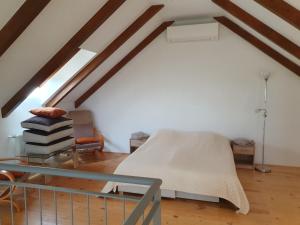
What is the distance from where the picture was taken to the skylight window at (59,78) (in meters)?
3.91

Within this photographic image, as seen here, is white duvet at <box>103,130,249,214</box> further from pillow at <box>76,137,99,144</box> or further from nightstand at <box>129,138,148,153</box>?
pillow at <box>76,137,99,144</box>

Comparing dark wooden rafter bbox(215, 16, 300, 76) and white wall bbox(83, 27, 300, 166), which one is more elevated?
dark wooden rafter bbox(215, 16, 300, 76)

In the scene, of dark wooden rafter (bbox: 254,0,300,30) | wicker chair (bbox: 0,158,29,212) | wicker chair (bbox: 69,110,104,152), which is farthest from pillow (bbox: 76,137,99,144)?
dark wooden rafter (bbox: 254,0,300,30)

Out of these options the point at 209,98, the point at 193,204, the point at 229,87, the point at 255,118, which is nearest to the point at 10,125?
the point at 193,204

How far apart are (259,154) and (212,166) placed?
5.73ft

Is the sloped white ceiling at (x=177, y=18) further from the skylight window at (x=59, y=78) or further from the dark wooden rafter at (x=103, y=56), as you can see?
the skylight window at (x=59, y=78)

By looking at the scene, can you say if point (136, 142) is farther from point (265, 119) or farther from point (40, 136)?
point (265, 119)

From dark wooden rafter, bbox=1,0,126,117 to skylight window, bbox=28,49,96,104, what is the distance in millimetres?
717

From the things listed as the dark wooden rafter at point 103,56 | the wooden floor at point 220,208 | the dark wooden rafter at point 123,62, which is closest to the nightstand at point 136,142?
the wooden floor at point 220,208

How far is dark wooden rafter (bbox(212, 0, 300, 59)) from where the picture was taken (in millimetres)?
2943

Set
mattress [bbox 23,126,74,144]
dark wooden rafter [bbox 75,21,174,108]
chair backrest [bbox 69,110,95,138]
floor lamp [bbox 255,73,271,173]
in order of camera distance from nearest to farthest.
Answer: mattress [bbox 23,126,74,144] < floor lamp [bbox 255,73,271,173] < dark wooden rafter [bbox 75,21,174,108] < chair backrest [bbox 69,110,95,138]

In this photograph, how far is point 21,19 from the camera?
6.80 feet

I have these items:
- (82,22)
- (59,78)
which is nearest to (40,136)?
(59,78)

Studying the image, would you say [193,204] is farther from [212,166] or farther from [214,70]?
[214,70]
